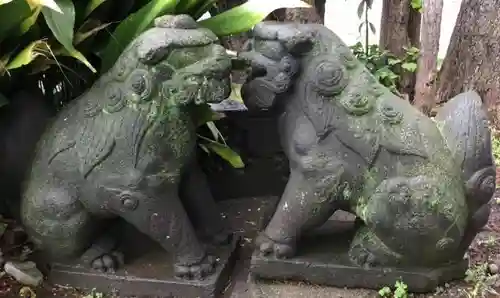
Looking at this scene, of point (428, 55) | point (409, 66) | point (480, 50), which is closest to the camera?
point (480, 50)

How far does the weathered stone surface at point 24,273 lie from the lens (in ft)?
6.23

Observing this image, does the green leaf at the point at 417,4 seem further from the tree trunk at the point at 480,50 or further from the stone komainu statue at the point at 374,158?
the stone komainu statue at the point at 374,158

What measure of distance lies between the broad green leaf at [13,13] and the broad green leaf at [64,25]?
9cm

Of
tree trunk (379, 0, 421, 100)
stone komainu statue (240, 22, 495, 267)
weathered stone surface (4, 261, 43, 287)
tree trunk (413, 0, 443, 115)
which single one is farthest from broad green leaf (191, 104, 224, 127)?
tree trunk (379, 0, 421, 100)

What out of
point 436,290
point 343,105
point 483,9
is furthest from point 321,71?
point 483,9

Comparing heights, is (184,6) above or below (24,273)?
above

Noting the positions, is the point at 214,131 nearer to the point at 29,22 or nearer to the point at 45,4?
the point at 29,22

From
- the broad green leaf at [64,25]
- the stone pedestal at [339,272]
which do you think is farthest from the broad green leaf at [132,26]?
the stone pedestal at [339,272]

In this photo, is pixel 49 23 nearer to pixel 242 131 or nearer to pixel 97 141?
pixel 97 141

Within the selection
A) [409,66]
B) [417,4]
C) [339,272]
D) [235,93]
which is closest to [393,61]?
[409,66]

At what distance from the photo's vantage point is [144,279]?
1.86 m

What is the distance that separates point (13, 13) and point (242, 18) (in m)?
0.70

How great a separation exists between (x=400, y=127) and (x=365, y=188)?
0.20 meters

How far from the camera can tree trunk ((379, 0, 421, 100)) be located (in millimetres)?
3773
